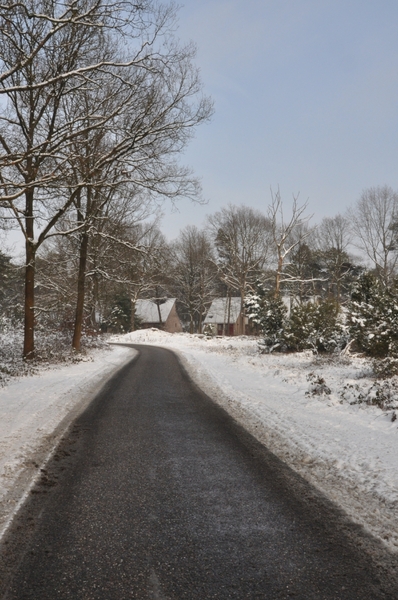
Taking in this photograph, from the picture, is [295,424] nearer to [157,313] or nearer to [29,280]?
[29,280]

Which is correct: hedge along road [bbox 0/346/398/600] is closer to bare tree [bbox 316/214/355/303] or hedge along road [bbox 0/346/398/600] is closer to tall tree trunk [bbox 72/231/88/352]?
tall tree trunk [bbox 72/231/88/352]

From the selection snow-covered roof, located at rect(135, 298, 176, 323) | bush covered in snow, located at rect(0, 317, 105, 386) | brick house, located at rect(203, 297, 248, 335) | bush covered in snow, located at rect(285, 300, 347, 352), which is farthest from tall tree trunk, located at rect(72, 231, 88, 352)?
snow-covered roof, located at rect(135, 298, 176, 323)

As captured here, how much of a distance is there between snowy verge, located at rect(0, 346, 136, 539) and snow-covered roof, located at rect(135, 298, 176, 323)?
4936 centimetres

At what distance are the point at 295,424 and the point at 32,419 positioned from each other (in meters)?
4.66

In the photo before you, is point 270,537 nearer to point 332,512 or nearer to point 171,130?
point 332,512

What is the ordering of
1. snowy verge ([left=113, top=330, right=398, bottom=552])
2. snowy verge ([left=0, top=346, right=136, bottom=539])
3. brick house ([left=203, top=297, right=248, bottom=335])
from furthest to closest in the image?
brick house ([left=203, top=297, right=248, bottom=335]), snowy verge ([left=0, top=346, right=136, bottom=539]), snowy verge ([left=113, top=330, right=398, bottom=552])

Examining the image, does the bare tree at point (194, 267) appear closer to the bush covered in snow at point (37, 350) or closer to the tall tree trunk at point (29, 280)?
the bush covered in snow at point (37, 350)

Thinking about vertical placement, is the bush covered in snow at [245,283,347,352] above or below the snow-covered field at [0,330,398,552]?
above

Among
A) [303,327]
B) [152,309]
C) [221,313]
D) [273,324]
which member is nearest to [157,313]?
[152,309]

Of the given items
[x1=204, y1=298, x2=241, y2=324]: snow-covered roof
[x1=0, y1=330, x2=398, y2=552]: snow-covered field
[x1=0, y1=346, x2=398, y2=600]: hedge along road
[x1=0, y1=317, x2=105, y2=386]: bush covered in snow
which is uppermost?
[x1=204, y1=298, x2=241, y2=324]: snow-covered roof

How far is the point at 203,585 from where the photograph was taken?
8.98 feet

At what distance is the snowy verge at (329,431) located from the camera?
13.7 feet

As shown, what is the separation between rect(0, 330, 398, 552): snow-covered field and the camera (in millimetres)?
4324

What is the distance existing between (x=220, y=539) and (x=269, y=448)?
266 cm
